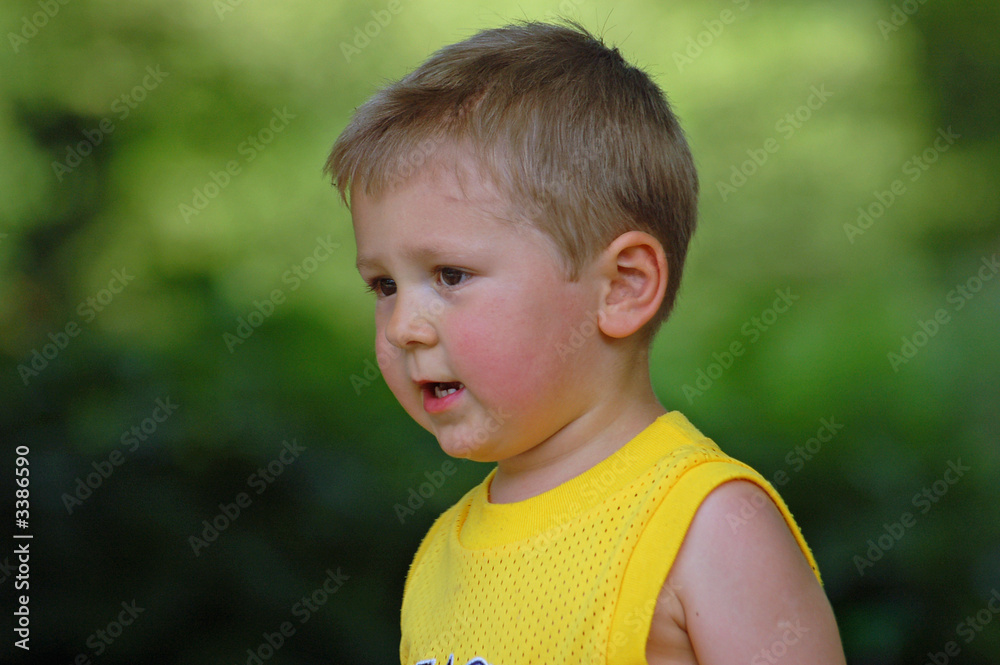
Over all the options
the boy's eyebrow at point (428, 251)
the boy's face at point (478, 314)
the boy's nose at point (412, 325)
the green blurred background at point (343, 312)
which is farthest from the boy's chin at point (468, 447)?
the green blurred background at point (343, 312)

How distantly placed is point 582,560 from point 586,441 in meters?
0.18

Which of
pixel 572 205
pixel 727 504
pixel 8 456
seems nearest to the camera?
pixel 727 504

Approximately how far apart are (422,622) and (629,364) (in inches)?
19.3

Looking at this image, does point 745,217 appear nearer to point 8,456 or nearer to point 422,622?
point 422,622

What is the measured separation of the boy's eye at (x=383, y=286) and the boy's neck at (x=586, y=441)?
0.97ft

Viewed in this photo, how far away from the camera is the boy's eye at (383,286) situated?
1.36 m

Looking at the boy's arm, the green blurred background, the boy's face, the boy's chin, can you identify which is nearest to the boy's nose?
the boy's face

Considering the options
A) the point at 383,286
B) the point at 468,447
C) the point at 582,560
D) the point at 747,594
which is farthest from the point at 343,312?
the point at 747,594

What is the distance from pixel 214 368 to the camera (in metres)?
2.77

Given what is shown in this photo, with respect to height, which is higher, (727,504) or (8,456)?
(727,504)

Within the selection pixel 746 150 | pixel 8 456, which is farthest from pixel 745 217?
pixel 8 456

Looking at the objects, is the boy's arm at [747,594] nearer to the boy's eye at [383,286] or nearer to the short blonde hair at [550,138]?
the short blonde hair at [550,138]

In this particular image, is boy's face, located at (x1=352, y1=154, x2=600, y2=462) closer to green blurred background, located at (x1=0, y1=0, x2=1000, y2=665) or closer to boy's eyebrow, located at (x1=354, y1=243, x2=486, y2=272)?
boy's eyebrow, located at (x1=354, y1=243, x2=486, y2=272)

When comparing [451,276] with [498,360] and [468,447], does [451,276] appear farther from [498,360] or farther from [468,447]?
[468,447]
